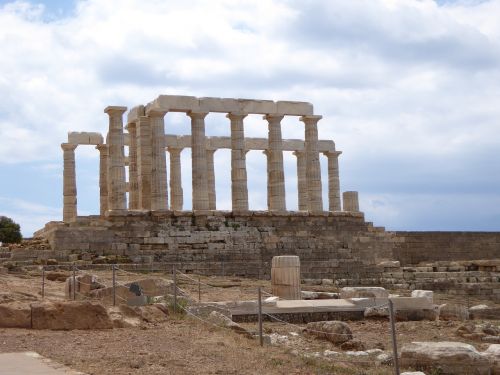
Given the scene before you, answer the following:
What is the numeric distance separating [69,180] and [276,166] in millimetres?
12287

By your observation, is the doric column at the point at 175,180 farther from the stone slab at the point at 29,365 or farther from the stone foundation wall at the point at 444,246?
the stone slab at the point at 29,365

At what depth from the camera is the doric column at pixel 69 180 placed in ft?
147

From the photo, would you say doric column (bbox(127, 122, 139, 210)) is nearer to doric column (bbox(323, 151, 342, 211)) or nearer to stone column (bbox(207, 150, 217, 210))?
stone column (bbox(207, 150, 217, 210))

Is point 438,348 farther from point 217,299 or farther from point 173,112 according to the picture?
point 173,112

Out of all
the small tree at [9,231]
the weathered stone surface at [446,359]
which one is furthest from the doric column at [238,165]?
the weathered stone surface at [446,359]

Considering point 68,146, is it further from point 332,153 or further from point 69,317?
point 69,317

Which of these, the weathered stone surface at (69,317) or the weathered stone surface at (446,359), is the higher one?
the weathered stone surface at (69,317)

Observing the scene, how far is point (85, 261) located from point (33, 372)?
22.2m

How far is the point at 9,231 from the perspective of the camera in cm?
4284

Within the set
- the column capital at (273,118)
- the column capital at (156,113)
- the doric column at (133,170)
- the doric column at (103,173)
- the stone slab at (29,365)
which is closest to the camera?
the stone slab at (29,365)

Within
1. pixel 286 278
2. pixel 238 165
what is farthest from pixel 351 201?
pixel 286 278

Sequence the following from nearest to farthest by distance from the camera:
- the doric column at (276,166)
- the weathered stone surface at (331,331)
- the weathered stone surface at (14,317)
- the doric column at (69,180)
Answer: the weathered stone surface at (14,317), the weathered stone surface at (331,331), the doric column at (276,166), the doric column at (69,180)

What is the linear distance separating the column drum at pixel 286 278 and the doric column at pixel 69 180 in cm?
2263

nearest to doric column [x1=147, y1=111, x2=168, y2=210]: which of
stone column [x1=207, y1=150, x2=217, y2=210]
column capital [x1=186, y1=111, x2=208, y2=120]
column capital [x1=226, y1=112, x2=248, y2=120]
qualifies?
column capital [x1=186, y1=111, x2=208, y2=120]
